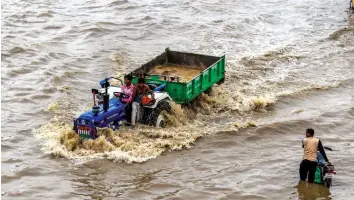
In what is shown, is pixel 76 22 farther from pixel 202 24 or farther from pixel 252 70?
pixel 252 70

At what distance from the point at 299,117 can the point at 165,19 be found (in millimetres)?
12471

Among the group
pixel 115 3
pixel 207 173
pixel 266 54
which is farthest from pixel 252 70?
pixel 115 3

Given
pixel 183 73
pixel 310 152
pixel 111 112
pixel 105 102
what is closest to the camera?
pixel 310 152

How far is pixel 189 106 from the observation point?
15062 mm

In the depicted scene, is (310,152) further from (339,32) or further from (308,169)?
(339,32)

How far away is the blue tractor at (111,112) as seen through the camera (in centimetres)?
1228

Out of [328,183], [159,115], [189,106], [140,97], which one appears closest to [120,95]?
[140,97]

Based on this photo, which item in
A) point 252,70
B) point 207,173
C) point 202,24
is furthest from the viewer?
point 202,24

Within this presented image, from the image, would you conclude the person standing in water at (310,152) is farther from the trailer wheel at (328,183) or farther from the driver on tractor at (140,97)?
the driver on tractor at (140,97)

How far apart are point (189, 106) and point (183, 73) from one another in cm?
158

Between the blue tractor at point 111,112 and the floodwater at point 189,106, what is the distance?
1.10 feet

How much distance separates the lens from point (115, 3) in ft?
96.6

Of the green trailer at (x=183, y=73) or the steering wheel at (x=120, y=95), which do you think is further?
the green trailer at (x=183, y=73)

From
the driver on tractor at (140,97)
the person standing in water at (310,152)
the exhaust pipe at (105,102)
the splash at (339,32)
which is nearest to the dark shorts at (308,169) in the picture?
the person standing in water at (310,152)
